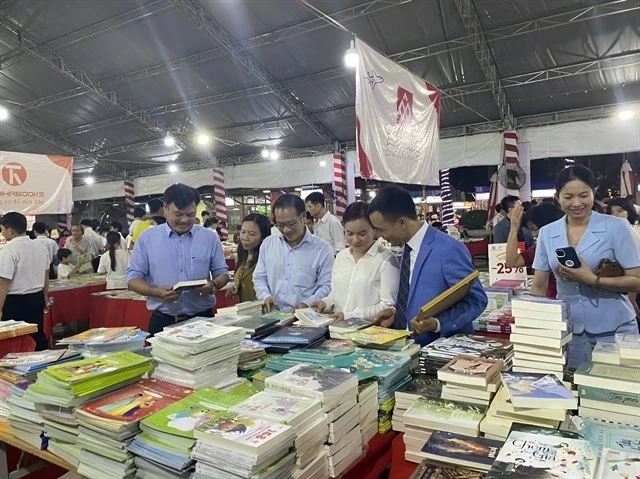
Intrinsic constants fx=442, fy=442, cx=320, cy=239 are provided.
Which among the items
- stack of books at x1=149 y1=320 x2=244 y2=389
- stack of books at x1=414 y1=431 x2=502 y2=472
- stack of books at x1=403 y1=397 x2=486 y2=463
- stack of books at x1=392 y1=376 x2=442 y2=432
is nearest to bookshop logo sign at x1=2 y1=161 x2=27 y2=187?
stack of books at x1=149 y1=320 x2=244 y2=389

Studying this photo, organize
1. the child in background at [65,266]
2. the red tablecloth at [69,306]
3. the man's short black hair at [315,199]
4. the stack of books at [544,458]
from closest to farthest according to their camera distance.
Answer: the stack of books at [544,458]
the red tablecloth at [69,306]
the man's short black hair at [315,199]
the child in background at [65,266]

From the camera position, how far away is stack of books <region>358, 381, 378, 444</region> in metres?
1.40

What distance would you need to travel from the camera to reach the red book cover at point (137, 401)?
132cm

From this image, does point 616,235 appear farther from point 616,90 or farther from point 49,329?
point 616,90

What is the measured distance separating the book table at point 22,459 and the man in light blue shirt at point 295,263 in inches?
54.1

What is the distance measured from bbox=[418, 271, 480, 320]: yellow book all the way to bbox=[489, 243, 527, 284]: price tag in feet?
7.21

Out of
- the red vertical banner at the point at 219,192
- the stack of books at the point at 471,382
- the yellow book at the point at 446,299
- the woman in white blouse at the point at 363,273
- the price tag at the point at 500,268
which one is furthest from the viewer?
the red vertical banner at the point at 219,192

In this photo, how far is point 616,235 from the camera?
197cm

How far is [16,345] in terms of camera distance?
2.86m

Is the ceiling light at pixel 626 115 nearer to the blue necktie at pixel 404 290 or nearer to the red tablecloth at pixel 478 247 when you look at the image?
the red tablecloth at pixel 478 247

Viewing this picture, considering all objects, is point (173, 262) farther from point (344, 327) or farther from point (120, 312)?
point (120, 312)

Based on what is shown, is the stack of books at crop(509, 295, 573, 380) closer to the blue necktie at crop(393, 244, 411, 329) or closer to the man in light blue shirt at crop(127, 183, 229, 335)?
the blue necktie at crop(393, 244, 411, 329)

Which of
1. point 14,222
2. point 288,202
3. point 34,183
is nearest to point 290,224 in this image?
point 288,202

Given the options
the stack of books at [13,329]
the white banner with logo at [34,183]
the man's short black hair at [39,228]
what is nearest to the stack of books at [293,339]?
the stack of books at [13,329]
